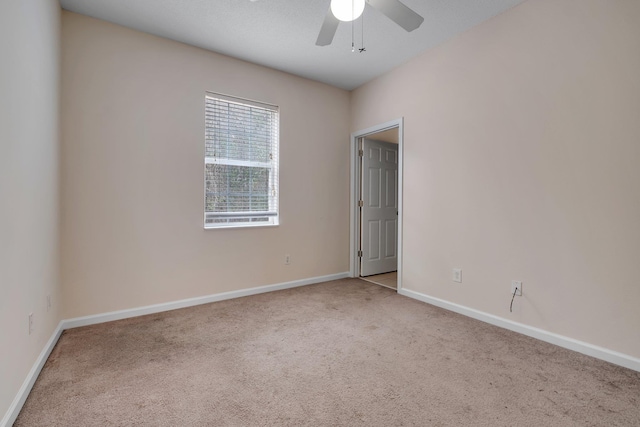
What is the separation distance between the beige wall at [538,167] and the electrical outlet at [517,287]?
44 mm

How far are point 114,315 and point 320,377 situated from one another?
2114 mm

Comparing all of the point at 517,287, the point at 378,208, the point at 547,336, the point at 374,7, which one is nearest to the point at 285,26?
the point at 374,7

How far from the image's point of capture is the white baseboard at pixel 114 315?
1.56m

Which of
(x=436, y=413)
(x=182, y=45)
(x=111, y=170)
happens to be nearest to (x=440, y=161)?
(x=436, y=413)

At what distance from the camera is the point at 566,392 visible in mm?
1733

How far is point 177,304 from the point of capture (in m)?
3.11

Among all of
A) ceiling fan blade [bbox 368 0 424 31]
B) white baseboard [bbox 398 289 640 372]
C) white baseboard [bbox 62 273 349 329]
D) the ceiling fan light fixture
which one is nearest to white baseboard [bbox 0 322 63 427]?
white baseboard [bbox 62 273 349 329]

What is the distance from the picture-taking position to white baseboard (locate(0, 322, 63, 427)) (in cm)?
144

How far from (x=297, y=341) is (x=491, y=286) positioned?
5.95ft

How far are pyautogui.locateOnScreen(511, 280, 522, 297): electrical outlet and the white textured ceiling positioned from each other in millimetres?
2313

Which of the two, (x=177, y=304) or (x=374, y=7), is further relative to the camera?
(x=177, y=304)

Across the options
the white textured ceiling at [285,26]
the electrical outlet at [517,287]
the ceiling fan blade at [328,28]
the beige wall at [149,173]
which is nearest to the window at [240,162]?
the beige wall at [149,173]

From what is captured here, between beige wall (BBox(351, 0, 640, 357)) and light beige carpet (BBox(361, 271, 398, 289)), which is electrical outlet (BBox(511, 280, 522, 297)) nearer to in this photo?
beige wall (BBox(351, 0, 640, 357))

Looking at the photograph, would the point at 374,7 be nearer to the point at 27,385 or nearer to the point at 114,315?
the point at 27,385
